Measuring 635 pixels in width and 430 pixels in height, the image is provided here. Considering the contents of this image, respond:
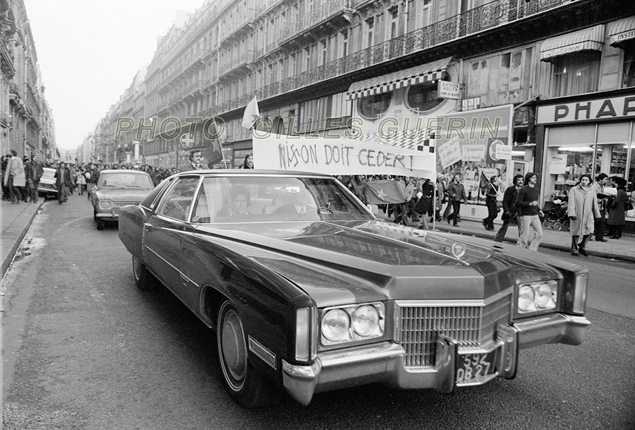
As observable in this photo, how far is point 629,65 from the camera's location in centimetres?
1477

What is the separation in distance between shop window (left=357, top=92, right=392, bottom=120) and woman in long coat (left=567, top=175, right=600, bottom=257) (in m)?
14.3

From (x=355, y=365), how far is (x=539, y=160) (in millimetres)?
16513

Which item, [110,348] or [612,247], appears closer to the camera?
[110,348]

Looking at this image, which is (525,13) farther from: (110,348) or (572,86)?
(110,348)

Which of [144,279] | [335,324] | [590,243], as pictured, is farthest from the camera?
[590,243]

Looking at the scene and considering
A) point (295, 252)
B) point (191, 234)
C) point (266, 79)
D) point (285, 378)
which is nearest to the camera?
point (285, 378)

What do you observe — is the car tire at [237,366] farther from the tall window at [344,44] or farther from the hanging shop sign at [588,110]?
the tall window at [344,44]

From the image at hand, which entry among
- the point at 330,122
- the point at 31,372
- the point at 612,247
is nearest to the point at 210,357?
the point at 31,372

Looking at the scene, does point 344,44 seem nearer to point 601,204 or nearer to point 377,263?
point 601,204

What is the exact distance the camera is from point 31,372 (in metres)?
3.56

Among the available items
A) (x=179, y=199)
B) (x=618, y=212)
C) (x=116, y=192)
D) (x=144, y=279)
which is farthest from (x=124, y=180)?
(x=618, y=212)

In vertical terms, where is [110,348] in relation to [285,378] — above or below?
below

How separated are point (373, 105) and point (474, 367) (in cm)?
2374

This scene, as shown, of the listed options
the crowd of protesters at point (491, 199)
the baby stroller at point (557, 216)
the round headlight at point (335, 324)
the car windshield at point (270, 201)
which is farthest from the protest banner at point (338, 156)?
the round headlight at point (335, 324)
